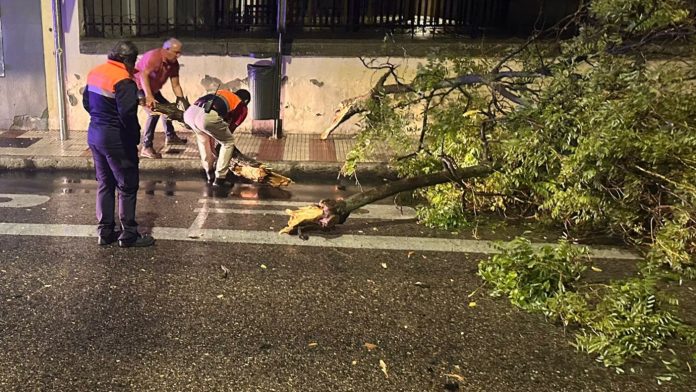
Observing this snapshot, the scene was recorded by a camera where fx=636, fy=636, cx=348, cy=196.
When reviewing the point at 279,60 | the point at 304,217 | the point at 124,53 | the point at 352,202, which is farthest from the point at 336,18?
the point at 124,53

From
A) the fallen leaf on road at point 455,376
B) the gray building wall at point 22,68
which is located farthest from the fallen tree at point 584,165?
the gray building wall at point 22,68

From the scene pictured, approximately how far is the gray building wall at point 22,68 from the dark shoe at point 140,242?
548 centimetres

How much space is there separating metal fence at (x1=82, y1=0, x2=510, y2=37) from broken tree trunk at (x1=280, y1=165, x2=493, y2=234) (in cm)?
535

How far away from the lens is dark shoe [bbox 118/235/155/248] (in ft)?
16.9

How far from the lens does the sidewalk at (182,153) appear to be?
26.1ft

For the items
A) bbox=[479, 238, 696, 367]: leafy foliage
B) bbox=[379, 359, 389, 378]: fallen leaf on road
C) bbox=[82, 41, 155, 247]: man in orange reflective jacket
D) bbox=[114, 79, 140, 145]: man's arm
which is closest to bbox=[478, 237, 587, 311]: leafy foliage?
bbox=[479, 238, 696, 367]: leafy foliage

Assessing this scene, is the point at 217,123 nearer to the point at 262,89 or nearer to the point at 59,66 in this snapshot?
the point at 262,89

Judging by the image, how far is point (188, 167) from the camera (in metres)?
8.00

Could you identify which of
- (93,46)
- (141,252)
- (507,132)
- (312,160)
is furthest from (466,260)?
(93,46)

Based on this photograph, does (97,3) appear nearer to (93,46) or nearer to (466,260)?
(93,46)

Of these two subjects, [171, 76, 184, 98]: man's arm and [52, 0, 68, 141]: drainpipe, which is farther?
[52, 0, 68, 141]: drainpipe

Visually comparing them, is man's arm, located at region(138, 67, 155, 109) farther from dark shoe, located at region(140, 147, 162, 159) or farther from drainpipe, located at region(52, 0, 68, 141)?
drainpipe, located at region(52, 0, 68, 141)

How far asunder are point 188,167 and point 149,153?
615mm

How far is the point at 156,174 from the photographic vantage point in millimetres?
7824
